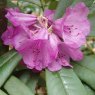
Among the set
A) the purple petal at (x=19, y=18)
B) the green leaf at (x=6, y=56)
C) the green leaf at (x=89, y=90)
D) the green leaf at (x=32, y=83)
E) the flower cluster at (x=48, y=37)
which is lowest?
the green leaf at (x=89, y=90)

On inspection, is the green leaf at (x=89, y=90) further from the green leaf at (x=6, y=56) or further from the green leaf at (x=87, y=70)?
the green leaf at (x=6, y=56)

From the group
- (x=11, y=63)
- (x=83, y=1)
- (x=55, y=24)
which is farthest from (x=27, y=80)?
(x=83, y=1)

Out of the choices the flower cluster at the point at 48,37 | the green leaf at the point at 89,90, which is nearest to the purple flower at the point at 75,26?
the flower cluster at the point at 48,37

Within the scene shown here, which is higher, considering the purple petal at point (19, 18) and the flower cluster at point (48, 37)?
the purple petal at point (19, 18)

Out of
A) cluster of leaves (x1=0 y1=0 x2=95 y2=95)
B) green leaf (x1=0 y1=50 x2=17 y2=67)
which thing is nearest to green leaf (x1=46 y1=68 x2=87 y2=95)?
cluster of leaves (x1=0 y1=0 x2=95 y2=95)

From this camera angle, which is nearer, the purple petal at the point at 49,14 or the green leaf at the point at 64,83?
the green leaf at the point at 64,83

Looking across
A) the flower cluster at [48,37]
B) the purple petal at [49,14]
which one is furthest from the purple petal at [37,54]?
the purple petal at [49,14]
